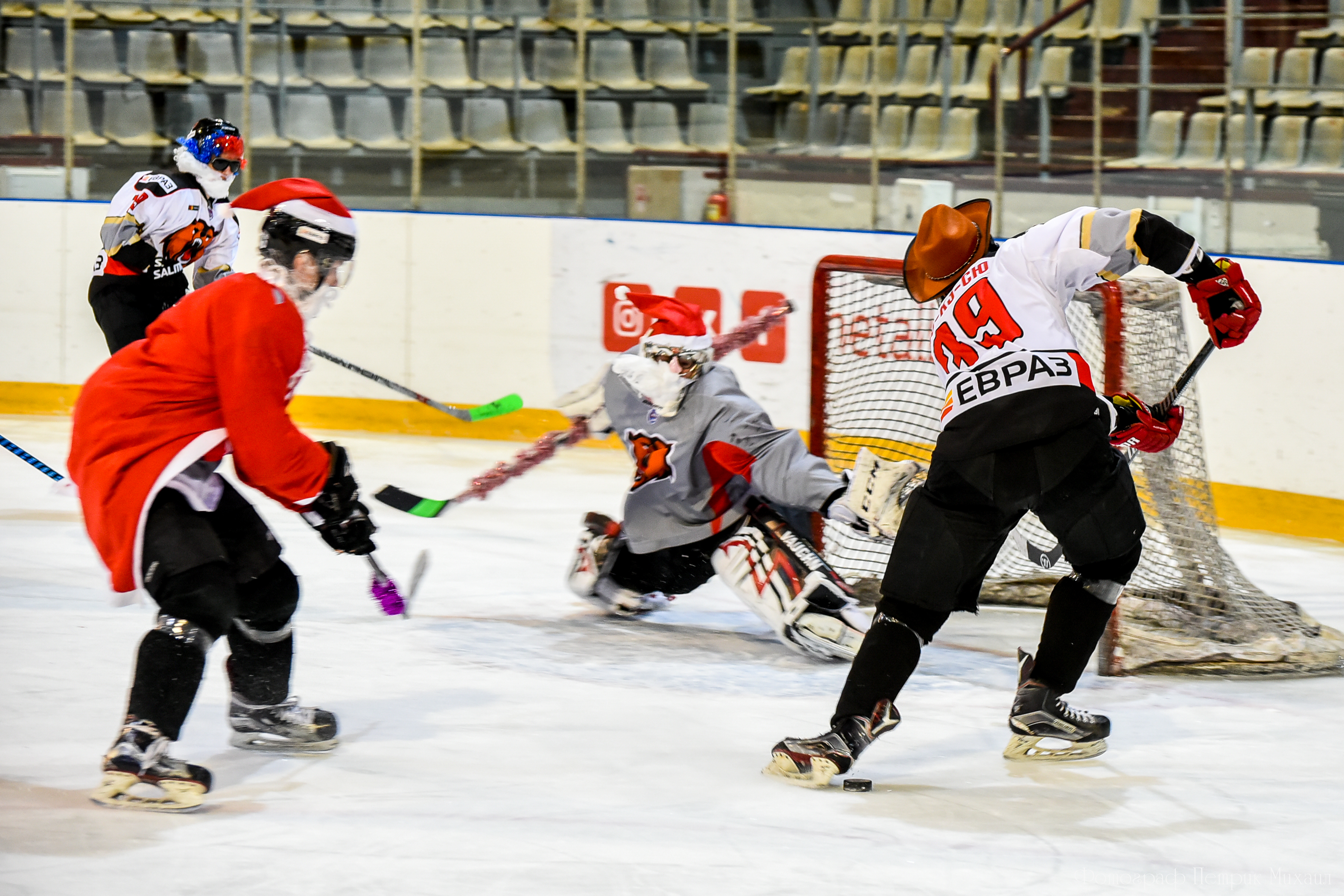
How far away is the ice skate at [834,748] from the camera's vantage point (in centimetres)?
261

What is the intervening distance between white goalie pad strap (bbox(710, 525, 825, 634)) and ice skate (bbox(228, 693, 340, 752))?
3.53ft

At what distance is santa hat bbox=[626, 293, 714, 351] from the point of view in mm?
3562

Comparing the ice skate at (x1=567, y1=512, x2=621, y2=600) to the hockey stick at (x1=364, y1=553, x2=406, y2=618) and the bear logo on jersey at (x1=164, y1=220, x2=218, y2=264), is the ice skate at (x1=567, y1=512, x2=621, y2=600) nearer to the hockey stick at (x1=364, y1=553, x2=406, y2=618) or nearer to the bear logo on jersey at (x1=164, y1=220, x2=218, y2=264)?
the hockey stick at (x1=364, y1=553, x2=406, y2=618)

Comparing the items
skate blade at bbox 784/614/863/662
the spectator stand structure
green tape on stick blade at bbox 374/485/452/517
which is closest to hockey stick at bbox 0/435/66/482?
green tape on stick blade at bbox 374/485/452/517

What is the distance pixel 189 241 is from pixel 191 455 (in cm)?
281

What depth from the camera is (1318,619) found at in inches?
160

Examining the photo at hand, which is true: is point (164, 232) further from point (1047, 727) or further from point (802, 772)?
point (1047, 727)

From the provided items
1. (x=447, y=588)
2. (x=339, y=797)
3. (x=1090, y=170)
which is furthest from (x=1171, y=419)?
(x=1090, y=170)

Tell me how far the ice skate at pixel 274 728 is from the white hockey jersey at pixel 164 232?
8.47ft

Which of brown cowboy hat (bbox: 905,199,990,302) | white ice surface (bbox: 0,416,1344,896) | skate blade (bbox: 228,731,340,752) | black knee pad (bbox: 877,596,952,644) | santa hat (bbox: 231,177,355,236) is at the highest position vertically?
santa hat (bbox: 231,177,355,236)

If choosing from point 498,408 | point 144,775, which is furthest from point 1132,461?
point 144,775

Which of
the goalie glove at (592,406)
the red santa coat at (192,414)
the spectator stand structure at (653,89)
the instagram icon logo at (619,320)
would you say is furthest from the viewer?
the instagram icon logo at (619,320)

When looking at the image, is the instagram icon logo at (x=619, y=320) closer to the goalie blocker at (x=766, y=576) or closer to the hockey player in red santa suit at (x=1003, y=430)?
the goalie blocker at (x=766, y=576)

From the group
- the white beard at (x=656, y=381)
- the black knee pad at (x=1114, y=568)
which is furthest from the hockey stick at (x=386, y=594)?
the black knee pad at (x=1114, y=568)
